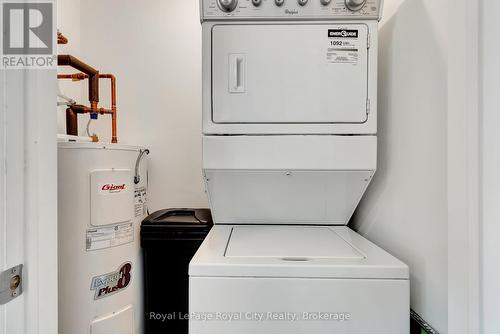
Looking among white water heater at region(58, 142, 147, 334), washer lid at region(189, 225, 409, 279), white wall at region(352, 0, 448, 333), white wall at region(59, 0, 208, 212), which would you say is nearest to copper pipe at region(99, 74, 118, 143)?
white wall at region(59, 0, 208, 212)

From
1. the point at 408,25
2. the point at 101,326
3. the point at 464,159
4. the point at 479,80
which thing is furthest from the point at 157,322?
the point at 408,25

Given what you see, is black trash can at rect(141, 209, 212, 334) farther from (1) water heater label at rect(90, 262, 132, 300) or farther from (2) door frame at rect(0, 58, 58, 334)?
(2) door frame at rect(0, 58, 58, 334)

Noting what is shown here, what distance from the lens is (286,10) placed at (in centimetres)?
111

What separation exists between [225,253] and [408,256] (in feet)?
2.47

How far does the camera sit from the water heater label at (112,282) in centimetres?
124

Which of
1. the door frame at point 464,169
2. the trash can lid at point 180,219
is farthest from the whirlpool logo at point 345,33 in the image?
the trash can lid at point 180,219

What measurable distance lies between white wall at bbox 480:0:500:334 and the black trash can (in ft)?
3.98

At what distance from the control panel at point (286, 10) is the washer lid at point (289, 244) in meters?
1.02

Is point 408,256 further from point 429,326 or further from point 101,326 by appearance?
point 101,326

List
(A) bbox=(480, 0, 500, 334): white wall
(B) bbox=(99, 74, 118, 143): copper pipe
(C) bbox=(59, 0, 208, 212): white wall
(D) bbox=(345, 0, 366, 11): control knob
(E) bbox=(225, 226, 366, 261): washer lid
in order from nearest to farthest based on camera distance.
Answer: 1. (A) bbox=(480, 0, 500, 334): white wall
2. (E) bbox=(225, 226, 366, 261): washer lid
3. (D) bbox=(345, 0, 366, 11): control knob
4. (B) bbox=(99, 74, 118, 143): copper pipe
5. (C) bbox=(59, 0, 208, 212): white wall

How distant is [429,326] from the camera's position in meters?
0.86

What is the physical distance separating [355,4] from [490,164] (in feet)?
2.83

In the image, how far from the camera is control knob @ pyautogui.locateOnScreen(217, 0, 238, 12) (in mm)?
1085

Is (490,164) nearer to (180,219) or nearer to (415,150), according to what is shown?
(415,150)
